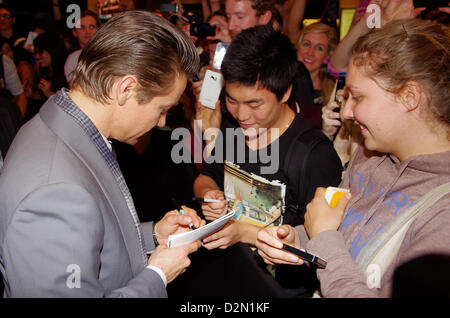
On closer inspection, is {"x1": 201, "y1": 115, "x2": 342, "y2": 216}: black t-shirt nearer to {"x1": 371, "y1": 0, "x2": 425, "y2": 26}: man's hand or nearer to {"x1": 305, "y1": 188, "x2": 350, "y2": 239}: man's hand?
{"x1": 305, "y1": 188, "x2": 350, "y2": 239}: man's hand

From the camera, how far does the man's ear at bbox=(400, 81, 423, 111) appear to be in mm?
1146

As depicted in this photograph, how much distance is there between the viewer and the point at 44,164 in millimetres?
968

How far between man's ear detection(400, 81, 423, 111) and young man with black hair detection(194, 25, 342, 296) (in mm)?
553

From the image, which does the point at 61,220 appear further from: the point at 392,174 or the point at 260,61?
the point at 260,61

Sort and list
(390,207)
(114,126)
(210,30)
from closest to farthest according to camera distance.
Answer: (390,207)
(114,126)
(210,30)

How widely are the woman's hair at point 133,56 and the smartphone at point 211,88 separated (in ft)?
4.10

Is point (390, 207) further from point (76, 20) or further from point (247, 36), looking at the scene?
point (76, 20)

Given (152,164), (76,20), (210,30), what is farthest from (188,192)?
(76,20)

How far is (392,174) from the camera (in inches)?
50.3

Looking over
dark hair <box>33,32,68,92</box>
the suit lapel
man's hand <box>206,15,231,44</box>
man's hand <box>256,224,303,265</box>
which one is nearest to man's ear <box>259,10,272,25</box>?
man's hand <box>206,15,231,44</box>

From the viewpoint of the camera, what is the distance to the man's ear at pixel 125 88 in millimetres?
1182

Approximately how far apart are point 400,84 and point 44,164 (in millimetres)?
1185

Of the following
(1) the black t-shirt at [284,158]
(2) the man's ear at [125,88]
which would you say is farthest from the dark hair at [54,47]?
(2) the man's ear at [125,88]
